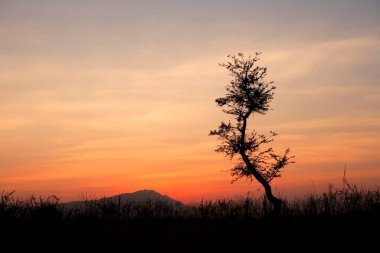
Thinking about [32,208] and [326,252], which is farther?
[32,208]

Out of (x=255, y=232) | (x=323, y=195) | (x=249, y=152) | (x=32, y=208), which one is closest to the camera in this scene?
(x=255, y=232)

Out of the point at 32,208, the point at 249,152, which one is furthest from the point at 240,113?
the point at 32,208

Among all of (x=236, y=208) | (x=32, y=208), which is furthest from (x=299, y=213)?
(x=32, y=208)

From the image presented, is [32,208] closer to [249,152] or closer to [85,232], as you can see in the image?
[85,232]

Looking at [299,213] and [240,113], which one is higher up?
[240,113]

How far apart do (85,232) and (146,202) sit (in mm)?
9847

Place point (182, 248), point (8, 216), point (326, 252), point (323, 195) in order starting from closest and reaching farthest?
point (326, 252) < point (182, 248) < point (8, 216) < point (323, 195)

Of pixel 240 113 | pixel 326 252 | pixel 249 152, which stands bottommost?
pixel 326 252

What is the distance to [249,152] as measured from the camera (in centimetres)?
3350

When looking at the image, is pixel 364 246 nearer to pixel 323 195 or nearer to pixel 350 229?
pixel 350 229

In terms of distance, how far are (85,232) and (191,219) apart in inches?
319

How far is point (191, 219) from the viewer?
20469 mm

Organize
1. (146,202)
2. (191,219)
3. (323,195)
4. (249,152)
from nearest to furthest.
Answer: (323,195), (191,219), (146,202), (249,152)

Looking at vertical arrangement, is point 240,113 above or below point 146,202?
above
